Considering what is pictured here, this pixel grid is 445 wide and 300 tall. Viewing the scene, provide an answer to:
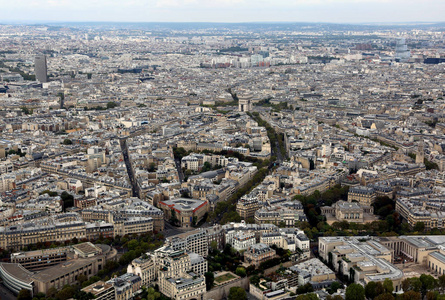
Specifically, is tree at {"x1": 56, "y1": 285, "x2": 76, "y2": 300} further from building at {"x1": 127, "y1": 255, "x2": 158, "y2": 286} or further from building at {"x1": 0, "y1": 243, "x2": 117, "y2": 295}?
building at {"x1": 127, "y1": 255, "x2": 158, "y2": 286}

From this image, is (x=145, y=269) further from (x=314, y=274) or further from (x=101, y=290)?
(x=314, y=274)

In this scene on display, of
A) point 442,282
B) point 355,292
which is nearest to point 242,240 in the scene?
point 355,292

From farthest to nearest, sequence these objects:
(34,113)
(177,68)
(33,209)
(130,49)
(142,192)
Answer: (130,49)
(177,68)
(34,113)
(142,192)
(33,209)

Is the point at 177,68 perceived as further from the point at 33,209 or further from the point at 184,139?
the point at 33,209

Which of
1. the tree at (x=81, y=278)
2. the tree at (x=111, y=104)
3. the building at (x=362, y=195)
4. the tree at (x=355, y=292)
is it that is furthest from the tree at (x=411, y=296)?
the tree at (x=111, y=104)

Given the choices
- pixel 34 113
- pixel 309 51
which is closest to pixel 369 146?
pixel 34 113

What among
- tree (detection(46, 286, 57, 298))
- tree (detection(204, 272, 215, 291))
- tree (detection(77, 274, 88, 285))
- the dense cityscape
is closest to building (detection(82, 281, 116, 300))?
the dense cityscape
